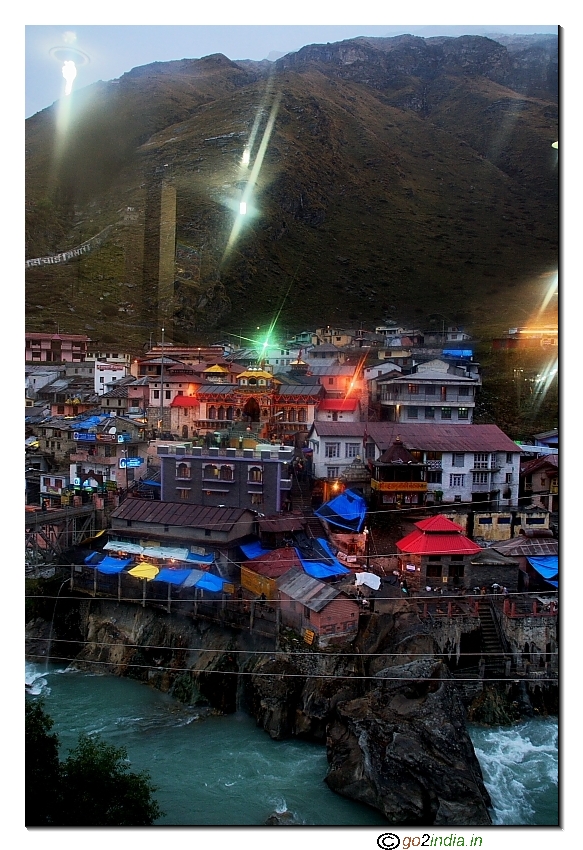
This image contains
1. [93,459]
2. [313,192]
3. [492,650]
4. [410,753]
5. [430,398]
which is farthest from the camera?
[313,192]

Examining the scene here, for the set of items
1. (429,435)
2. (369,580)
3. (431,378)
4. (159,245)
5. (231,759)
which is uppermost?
(159,245)

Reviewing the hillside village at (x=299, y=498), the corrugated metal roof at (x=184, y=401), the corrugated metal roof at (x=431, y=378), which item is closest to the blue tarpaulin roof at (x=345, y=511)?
the hillside village at (x=299, y=498)

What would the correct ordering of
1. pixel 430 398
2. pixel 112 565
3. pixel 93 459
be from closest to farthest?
pixel 112 565, pixel 93 459, pixel 430 398

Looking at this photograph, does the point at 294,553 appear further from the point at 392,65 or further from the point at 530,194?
the point at 392,65

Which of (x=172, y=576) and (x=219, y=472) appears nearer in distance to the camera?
(x=172, y=576)

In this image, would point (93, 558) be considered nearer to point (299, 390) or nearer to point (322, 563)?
point (322, 563)

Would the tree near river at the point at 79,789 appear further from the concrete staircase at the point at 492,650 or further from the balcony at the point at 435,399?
the balcony at the point at 435,399

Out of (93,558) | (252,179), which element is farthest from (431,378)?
(252,179)
